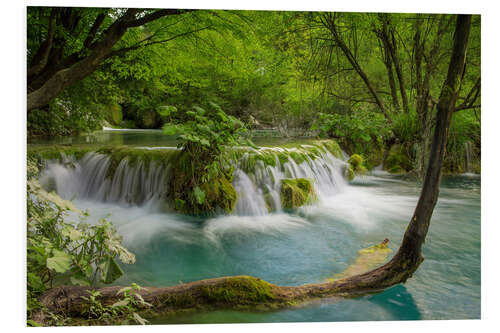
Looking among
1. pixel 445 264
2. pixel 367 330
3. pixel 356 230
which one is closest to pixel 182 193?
pixel 356 230

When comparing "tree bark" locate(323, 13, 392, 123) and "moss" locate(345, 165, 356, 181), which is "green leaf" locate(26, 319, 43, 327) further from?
"moss" locate(345, 165, 356, 181)

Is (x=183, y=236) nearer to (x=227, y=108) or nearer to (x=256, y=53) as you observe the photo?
(x=227, y=108)

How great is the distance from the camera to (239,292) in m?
1.90

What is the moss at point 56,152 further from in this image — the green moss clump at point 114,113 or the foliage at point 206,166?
the foliage at point 206,166

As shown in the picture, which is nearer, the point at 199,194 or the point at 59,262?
the point at 59,262

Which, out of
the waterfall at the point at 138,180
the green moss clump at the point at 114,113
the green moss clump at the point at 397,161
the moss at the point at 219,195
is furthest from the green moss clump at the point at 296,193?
the green moss clump at the point at 114,113

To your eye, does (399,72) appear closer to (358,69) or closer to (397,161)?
(358,69)

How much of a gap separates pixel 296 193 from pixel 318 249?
42.3 inches

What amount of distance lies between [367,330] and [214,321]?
3.29 ft

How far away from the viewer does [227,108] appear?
3.08 metres

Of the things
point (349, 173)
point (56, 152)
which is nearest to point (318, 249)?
point (349, 173)

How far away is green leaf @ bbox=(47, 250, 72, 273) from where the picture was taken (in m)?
1.52

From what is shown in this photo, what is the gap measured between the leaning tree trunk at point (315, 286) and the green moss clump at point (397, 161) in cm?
104

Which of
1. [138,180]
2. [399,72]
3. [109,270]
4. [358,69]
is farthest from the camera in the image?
[138,180]
